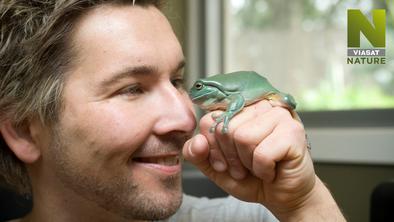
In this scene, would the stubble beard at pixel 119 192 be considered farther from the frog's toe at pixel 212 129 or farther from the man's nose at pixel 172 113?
the frog's toe at pixel 212 129

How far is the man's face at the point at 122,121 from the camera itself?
92cm

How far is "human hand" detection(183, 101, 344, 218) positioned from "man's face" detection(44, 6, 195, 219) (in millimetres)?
142

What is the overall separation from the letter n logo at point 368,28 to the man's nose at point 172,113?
3.21 ft

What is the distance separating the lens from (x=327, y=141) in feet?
5.61

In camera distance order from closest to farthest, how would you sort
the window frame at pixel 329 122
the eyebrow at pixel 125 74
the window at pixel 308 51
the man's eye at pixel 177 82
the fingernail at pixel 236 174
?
the fingernail at pixel 236 174 < the eyebrow at pixel 125 74 < the man's eye at pixel 177 82 < the window frame at pixel 329 122 < the window at pixel 308 51

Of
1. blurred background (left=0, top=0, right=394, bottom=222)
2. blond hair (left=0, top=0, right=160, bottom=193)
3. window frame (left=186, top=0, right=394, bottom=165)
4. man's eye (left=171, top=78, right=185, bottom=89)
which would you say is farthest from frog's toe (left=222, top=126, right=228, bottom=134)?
window frame (left=186, top=0, right=394, bottom=165)

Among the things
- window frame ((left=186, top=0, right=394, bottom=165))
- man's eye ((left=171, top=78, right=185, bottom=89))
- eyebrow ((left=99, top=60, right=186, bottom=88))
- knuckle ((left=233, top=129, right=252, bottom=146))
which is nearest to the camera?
knuckle ((left=233, top=129, right=252, bottom=146))

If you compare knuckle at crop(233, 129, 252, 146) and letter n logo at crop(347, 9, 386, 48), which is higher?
letter n logo at crop(347, 9, 386, 48)

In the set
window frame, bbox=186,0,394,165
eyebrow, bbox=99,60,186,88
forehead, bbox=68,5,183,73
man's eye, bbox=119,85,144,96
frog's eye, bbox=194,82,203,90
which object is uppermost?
forehead, bbox=68,5,183,73

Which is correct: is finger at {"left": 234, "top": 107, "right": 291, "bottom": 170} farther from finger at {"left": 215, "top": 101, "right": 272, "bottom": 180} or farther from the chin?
the chin

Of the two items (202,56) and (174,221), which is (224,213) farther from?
(202,56)

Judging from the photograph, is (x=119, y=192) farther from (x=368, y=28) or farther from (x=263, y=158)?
(x=368, y=28)

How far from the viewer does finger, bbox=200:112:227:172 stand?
0.77 meters

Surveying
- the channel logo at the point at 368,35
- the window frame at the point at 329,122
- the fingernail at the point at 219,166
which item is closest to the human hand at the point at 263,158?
the fingernail at the point at 219,166
